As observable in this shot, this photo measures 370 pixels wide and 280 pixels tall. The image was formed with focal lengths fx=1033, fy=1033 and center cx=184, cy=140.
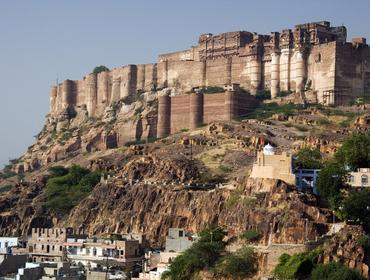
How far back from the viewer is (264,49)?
9519cm

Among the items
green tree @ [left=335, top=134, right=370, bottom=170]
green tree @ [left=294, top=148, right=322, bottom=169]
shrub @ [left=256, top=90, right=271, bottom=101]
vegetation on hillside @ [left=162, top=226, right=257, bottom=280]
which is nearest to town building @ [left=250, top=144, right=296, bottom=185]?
green tree @ [left=294, top=148, right=322, bottom=169]

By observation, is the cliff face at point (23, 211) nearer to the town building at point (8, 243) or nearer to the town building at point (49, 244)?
the town building at point (8, 243)

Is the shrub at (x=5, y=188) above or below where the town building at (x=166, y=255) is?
above

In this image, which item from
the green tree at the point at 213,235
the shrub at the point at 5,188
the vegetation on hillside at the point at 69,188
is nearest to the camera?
the green tree at the point at 213,235

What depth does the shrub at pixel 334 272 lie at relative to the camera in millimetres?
50062

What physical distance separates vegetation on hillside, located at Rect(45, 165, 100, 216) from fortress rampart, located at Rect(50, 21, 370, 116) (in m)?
20.2

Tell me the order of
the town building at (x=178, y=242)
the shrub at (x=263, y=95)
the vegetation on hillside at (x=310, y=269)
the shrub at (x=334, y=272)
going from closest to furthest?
the shrub at (x=334, y=272) < the vegetation on hillside at (x=310, y=269) < the town building at (x=178, y=242) < the shrub at (x=263, y=95)

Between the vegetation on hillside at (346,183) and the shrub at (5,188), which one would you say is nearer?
the vegetation on hillside at (346,183)

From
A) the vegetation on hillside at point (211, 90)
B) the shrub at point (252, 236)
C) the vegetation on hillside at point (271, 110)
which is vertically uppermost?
the vegetation on hillside at point (211, 90)

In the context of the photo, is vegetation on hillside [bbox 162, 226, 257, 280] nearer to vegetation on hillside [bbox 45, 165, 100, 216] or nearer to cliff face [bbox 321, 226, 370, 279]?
cliff face [bbox 321, 226, 370, 279]

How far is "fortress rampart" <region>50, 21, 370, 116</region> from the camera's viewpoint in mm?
88500

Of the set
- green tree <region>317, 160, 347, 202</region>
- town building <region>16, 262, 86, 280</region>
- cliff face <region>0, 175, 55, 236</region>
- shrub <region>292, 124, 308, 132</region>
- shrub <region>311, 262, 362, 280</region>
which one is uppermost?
shrub <region>292, 124, 308, 132</region>

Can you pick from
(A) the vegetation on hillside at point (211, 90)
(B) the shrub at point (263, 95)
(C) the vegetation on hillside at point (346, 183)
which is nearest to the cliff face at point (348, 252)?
(C) the vegetation on hillside at point (346, 183)

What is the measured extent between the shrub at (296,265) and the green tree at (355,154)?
40.4 feet
